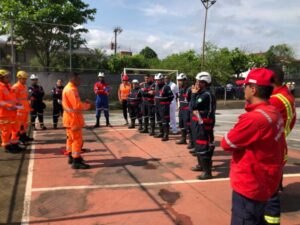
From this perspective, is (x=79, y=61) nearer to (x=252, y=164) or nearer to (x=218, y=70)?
(x=218, y=70)

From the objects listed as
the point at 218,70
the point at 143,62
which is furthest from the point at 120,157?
the point at 143,62

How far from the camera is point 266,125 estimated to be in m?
3.11

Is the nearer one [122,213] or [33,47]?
[122,213]

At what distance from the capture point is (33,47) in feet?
72.6

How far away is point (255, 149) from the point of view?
3.21m

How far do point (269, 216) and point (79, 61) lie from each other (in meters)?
19.6

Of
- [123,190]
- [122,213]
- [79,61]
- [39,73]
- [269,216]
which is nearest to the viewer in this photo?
[269,216]

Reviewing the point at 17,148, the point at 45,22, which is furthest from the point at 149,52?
the point at 17,148

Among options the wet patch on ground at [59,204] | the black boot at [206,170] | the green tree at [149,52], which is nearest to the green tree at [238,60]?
the green tree at [149,52]

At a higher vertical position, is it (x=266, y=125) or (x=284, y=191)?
(x=266, y=125)

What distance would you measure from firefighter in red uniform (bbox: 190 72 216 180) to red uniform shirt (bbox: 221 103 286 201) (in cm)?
382

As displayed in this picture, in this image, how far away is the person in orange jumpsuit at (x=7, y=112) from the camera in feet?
28.8

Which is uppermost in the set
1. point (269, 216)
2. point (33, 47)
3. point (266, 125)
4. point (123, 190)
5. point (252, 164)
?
point (33, 47)

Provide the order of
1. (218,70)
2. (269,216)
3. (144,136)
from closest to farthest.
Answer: (269,216) < (144,136) < (218,70)
